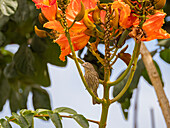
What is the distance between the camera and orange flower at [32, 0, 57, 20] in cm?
34

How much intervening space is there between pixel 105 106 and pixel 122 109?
1.77 ft

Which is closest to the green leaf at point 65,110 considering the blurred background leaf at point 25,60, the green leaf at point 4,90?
the blurred background leaf at point 25,60

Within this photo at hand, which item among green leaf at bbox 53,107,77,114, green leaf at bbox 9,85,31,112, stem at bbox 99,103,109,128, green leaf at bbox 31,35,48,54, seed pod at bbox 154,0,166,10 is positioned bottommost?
green leaf at bbox 9,85,31,112

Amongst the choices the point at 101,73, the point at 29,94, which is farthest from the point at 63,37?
the point at 29,94

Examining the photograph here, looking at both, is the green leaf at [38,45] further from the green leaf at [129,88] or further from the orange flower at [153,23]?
the orange flower at [153,23]

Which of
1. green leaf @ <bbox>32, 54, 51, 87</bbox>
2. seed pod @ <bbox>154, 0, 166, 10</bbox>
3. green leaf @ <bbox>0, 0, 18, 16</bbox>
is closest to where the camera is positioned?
seed pod @ <bbox>154, 0, 166, 10</bbox>

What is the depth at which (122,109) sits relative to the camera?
2.83 ft

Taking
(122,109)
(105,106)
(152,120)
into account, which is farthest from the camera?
(152,120)

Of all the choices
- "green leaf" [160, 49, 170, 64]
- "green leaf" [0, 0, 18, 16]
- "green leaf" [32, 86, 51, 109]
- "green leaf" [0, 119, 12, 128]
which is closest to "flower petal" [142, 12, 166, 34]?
"green leaf" [0, 119, 12, 128]

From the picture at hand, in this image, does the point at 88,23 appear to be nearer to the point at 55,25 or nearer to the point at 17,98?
the point at 55,25

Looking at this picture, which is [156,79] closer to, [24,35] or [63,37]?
[63,37]

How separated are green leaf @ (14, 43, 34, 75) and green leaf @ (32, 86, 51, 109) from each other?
0.33 feet

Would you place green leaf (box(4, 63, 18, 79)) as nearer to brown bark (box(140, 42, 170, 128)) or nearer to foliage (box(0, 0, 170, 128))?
foliage (box(0, 0, 170, 128))

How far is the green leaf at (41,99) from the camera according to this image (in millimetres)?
Answer: 871
